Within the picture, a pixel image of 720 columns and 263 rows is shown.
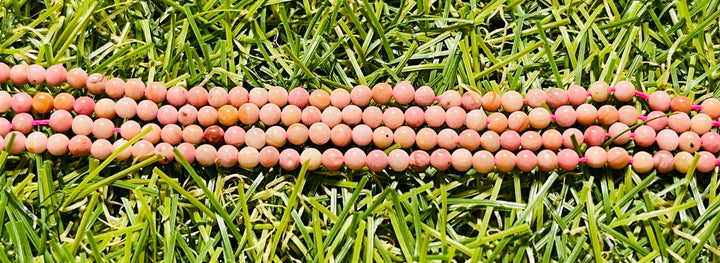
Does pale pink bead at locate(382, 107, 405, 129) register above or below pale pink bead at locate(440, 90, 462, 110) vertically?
below

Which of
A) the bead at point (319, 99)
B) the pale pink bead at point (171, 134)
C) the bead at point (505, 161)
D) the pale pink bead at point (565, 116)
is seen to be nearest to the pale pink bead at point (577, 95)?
the pale pink bead at point (565, 116)

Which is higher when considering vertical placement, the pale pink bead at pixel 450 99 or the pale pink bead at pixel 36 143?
the pale pink bead at pixel 450 99

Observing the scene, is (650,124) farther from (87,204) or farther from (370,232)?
(87,204)

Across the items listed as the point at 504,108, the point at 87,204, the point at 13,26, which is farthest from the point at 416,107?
the point at 13,26

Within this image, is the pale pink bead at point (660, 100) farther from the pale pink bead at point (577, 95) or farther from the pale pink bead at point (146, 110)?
the pale pink bead at point (146, 110)

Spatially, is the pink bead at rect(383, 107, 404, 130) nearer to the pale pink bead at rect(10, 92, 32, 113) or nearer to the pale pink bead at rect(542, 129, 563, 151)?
the pale pink bead at rect(542, 129, 563, 151)

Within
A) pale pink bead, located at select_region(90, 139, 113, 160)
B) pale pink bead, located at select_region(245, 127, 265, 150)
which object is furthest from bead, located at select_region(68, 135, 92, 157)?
pale pink bead, located at select_region(245, 127, 265, 150)

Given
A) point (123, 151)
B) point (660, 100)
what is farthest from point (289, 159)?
point (660, 100)
